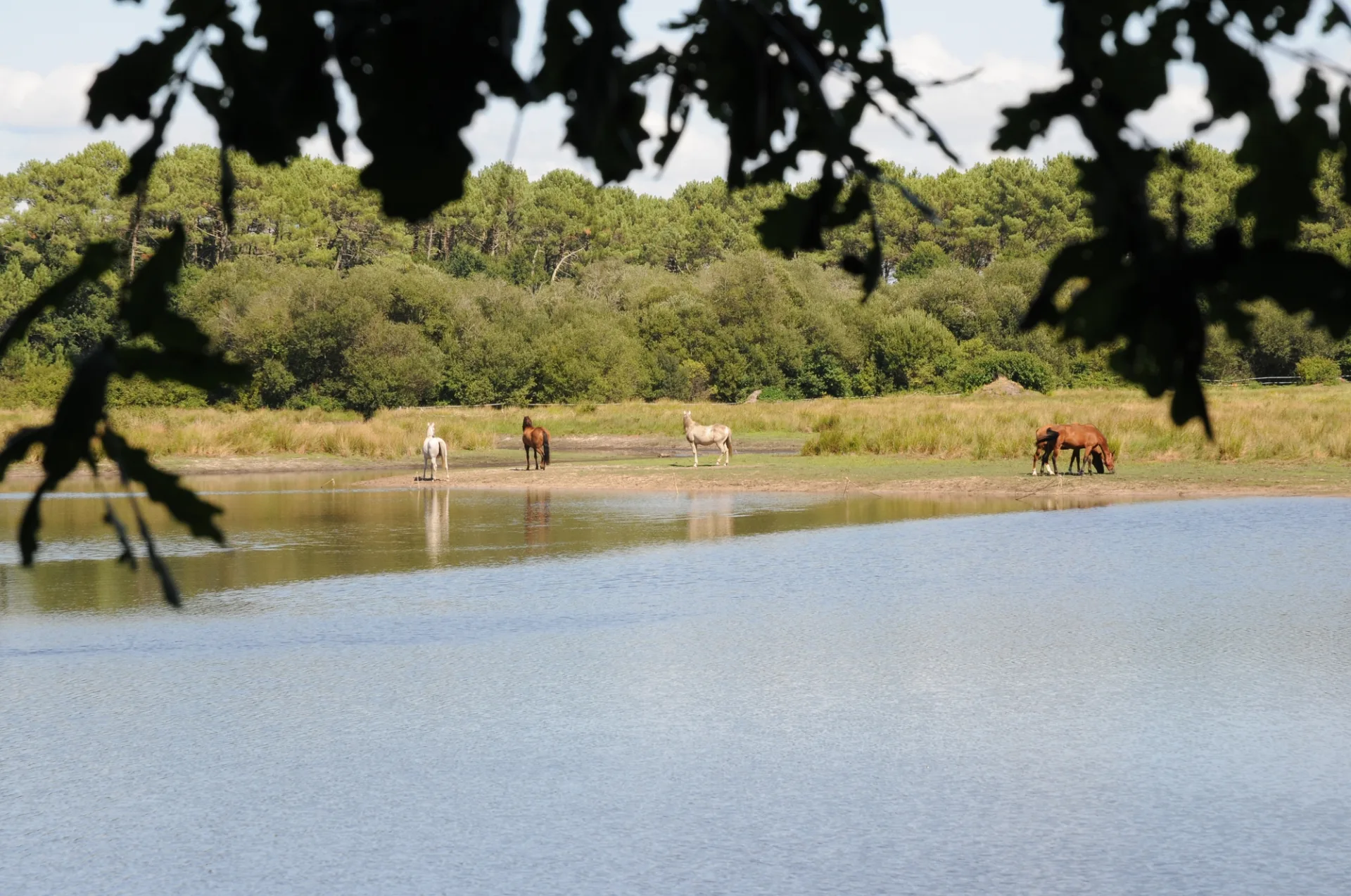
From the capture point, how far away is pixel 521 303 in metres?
72.9

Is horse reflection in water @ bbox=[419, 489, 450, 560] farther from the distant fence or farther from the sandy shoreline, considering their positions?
the distant fence

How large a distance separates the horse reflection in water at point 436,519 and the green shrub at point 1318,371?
46.7m

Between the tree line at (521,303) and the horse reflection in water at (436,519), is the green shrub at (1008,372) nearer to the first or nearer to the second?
the tree line at (521,303)

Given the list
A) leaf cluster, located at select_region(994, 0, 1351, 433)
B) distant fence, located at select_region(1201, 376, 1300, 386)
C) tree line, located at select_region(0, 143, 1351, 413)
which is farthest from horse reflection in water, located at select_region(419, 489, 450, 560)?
distant fence, located at select_region(1201, 376, 1300, 386)

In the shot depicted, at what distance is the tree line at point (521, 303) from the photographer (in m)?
60.0

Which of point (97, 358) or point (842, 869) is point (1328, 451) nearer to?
point (842, 869)

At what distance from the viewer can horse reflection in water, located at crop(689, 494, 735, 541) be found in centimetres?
1814

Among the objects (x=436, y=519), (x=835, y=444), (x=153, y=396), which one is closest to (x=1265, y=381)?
(x=835, y=444)

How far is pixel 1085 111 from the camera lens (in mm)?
1985

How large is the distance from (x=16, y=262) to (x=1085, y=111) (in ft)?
251

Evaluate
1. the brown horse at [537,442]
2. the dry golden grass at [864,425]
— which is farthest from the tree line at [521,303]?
the brown horse at [537,442]

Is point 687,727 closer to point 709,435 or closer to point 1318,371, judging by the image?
point 709,435

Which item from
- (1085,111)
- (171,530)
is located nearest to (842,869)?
(1085,111)

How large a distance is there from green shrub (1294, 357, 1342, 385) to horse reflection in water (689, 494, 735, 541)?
46.1m
